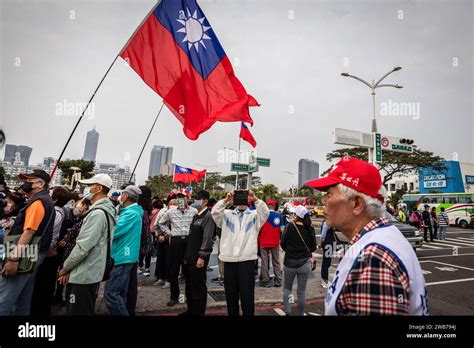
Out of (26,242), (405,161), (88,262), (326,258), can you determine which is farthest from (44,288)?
(405,161)

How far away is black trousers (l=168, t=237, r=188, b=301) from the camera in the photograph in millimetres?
4852

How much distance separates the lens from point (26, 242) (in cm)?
295

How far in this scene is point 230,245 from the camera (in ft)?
12.6

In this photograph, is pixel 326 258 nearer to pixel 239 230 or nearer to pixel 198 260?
pixel 239 230

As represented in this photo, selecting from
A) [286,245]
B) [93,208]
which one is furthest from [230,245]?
[93,208]

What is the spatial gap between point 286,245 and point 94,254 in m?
2.87

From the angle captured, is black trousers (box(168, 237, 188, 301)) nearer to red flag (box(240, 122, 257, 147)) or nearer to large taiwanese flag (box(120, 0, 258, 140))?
large taiwanese flag (box(120, 0, 258, 140))

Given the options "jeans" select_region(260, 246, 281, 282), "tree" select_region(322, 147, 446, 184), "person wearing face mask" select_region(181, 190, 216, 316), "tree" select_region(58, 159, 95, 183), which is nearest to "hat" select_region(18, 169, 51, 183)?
"person wearing face mask" select_region(181, 190, 216, 316)

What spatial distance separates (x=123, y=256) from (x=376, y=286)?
3.36 meters

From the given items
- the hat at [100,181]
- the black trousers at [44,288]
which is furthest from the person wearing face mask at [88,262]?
the black trousers at [44,288]

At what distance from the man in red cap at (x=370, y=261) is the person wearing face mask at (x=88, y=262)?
2.68 m

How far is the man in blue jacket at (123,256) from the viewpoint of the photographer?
346 cm

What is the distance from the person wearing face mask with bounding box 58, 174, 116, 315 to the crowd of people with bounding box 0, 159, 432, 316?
0.01 meters

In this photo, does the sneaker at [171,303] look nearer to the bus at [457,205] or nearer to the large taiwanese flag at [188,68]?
the large taiwanese flag at [188,68]
